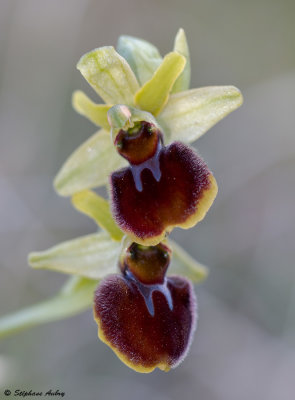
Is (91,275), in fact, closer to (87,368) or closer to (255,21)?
(87,368)

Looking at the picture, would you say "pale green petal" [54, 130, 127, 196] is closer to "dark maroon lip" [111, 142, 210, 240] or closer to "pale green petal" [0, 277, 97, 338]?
"dark maroon lip" [111, 142, 210, 240]

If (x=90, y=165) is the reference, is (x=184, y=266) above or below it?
below

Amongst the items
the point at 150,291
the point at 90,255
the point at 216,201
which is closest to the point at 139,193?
the point at 150,291

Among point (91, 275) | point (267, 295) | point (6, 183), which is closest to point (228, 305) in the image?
point (267, 295)

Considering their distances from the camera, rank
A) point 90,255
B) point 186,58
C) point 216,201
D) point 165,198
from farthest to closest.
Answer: point 216,201
point 90,255
point 186,58
point 165,198

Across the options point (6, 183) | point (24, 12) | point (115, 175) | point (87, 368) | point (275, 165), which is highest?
point (115, 175)

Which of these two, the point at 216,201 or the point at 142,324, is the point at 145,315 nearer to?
the point at 142,324

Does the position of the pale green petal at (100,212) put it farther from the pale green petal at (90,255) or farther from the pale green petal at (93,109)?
the pale green petal at (93,109)
